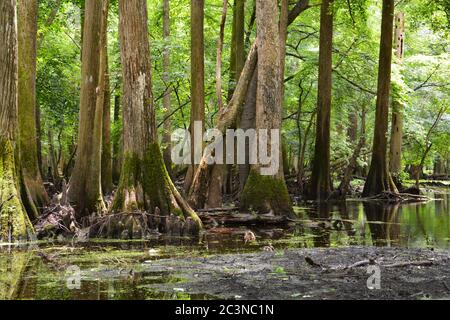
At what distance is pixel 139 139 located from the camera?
1174cm

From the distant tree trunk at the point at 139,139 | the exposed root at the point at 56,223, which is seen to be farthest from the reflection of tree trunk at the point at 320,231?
the exposed root at the point at 56,223

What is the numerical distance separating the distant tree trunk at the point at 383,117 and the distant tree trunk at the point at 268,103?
28.1ft

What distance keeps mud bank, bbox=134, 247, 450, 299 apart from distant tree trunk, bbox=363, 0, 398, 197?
43.0 feet

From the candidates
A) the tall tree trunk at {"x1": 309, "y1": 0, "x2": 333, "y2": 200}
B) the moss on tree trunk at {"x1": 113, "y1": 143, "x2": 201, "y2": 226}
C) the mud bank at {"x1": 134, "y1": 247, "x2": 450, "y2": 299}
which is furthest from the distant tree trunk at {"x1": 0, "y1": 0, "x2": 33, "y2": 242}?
the tall tree trunk at {"x1": 309, "y1": 0, "x2": 333, "y2": 200}

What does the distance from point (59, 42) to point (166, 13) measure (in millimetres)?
5739

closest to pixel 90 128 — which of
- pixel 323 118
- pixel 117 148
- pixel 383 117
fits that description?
pixel 323 118

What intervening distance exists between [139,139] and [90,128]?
9.40 ft

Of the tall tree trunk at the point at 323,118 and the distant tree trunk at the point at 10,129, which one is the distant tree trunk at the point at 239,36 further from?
the distant tree trunk at the point at 10,129

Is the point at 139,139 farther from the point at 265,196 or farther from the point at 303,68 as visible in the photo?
the point at 303,68

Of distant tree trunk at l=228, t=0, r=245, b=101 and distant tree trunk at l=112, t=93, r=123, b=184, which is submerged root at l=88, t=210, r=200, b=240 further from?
distant tree trunk at l=112, t=93, r=123, b=184

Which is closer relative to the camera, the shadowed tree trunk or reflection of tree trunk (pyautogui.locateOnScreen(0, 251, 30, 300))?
reflection of tree trunk (pyautogui.locateOnScreen(0, 251, 30, 300))

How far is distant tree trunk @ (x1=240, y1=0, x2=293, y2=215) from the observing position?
45.5ft

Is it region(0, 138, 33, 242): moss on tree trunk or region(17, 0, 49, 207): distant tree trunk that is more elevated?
region(17, 0, 49, 207): distant tree trunk
